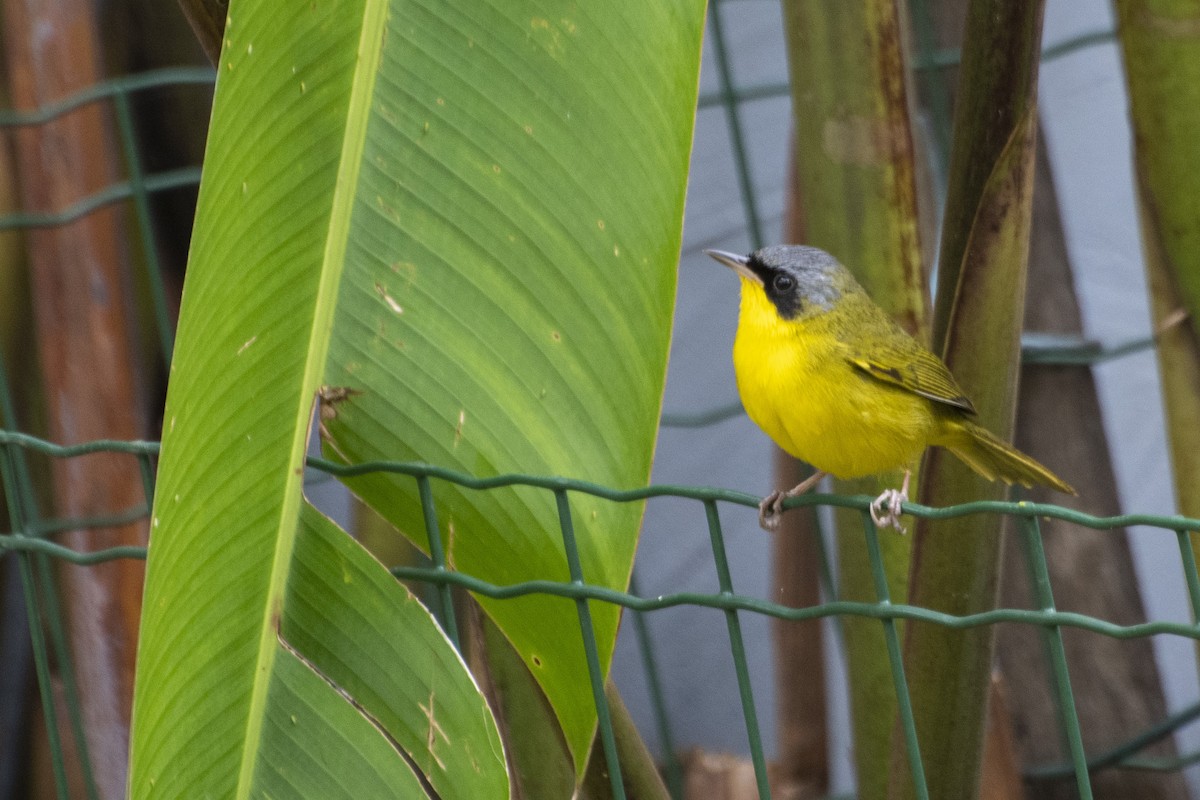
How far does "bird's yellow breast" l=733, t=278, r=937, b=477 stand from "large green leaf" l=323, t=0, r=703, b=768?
71 centimetres

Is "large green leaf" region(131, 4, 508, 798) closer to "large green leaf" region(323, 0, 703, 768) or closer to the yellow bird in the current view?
"large green leaf" region(323, 0, 703, 768)

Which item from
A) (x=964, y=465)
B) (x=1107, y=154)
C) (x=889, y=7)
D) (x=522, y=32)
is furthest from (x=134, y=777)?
(x=1107, y=154)

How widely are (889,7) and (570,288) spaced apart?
55 cm

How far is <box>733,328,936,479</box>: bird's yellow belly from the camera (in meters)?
2.05

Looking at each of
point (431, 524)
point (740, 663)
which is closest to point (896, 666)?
point (740, 663)

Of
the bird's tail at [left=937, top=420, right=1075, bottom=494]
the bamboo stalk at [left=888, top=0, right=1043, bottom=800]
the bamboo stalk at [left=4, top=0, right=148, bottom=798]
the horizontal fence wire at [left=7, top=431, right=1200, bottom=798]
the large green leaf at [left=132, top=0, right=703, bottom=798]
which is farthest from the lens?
the bamboo stalk at [left=4, top=0, right=148, bottom=798]

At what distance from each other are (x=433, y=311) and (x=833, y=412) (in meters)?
0.85

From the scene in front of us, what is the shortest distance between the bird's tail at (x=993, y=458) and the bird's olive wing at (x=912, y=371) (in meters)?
0.04

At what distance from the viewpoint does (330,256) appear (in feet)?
4.47

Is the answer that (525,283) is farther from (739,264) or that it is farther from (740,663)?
(739,264)

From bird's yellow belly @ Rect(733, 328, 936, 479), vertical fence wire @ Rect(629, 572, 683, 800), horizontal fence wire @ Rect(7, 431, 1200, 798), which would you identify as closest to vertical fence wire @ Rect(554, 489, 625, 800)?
horizontal fence wire @ Rect(7, 431, 1200, 798)

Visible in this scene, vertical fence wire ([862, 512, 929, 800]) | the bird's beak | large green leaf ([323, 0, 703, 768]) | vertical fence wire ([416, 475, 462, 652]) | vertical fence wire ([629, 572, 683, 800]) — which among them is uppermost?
the bird's beak

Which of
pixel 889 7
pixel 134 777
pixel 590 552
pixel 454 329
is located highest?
pixel 889 7

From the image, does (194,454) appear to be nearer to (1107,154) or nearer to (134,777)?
(134,777)
